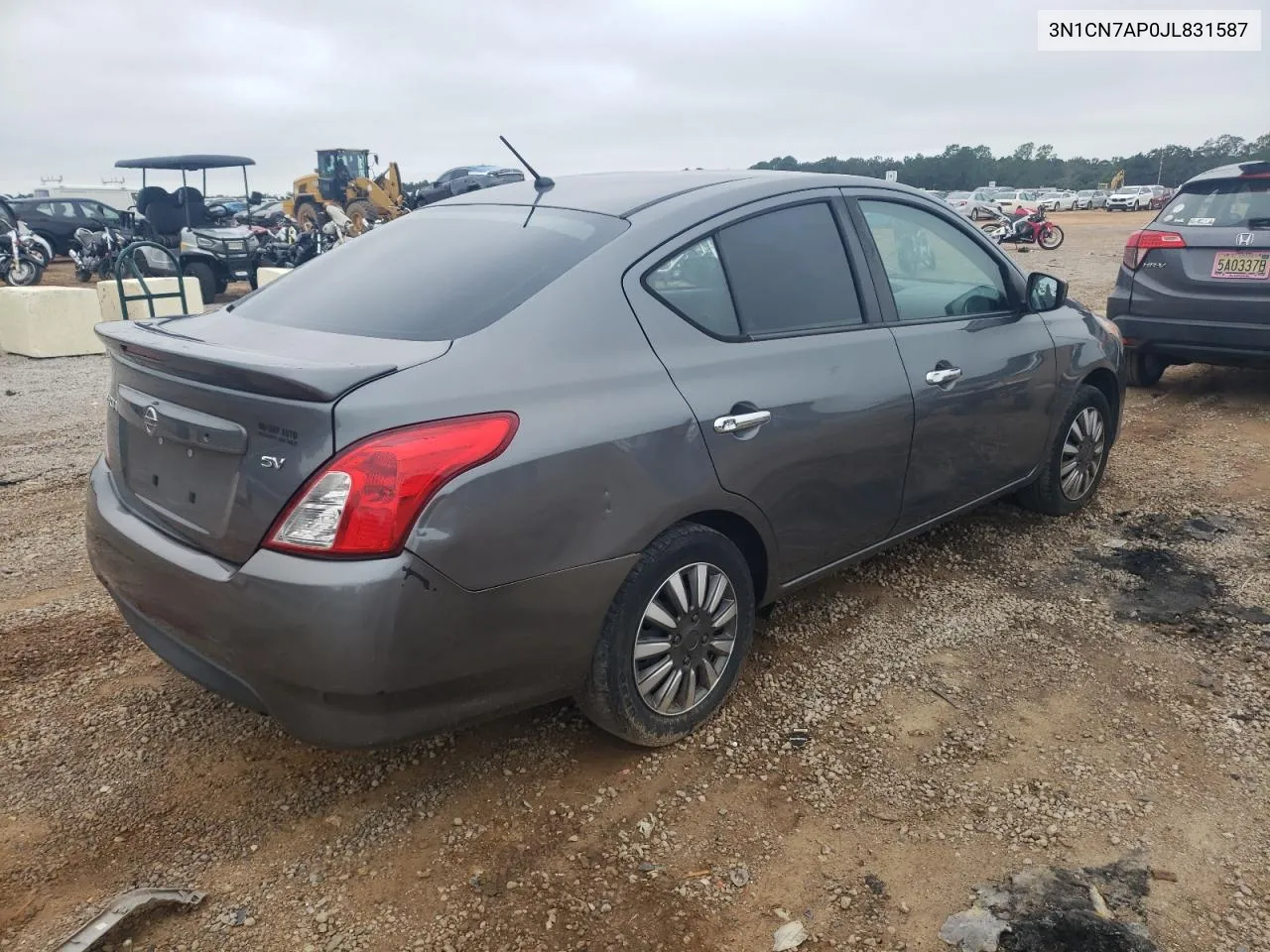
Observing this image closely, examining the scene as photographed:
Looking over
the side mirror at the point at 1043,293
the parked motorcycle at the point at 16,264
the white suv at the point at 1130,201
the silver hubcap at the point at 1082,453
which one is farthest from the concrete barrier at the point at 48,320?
the white suv at the point at 1130,201

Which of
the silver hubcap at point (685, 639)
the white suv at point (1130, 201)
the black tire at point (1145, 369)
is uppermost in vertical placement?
the white suv at point (1130, 201)

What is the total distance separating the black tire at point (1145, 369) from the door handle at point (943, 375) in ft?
16.0

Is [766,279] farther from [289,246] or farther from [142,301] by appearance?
[289,246]

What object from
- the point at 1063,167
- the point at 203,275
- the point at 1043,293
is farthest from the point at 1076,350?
the point at 1063,167

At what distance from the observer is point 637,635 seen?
2.55 m

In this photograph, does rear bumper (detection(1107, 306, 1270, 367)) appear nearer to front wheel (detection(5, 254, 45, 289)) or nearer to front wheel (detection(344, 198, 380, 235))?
front wheel (detection(5, 254, 45, 289))

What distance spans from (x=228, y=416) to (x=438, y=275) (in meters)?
0.76

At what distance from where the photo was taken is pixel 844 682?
316 cm

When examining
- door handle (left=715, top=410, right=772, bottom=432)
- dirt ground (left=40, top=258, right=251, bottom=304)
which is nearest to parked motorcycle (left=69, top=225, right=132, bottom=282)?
dirt ground (left=40, top=258, right=251, bottom=304)

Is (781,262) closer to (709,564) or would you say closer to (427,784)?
(709,564)

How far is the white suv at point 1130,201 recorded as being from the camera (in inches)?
1978

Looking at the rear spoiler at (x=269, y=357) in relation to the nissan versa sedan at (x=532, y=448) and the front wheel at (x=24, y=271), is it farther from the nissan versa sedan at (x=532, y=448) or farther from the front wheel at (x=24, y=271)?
the front wheel at (x=24, y=271)

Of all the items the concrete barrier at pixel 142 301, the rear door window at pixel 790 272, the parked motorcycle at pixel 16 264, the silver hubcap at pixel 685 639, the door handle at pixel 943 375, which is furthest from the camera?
the parked motorcycle at pixel 16 264

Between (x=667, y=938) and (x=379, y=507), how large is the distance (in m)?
1.19
